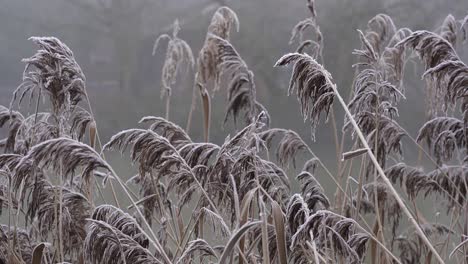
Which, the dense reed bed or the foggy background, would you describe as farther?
the foggy background

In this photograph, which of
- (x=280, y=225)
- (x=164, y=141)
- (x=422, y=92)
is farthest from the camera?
(x=422, y=92)

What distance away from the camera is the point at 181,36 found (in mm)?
2705

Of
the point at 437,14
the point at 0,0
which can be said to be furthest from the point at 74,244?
the point at 437,14

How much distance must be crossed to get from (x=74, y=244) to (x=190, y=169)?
339mm

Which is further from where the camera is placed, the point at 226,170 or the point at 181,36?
the point at 181,36

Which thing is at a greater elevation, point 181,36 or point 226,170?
point 181,36

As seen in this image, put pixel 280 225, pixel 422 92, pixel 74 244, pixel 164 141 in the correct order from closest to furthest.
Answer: pixel 280 225
pixel 164 141
pixel 74 244
pixel 422 92

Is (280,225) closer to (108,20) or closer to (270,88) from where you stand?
(270,88)

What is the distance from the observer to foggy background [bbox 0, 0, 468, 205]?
8.43 feet

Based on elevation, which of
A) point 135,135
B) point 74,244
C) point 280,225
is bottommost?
point 74,244

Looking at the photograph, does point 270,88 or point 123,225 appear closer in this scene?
point 123,225

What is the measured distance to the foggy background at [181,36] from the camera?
257 cm

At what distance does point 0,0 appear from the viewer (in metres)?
2.58

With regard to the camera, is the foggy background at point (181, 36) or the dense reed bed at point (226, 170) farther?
the foggy background at point (181, 36)
